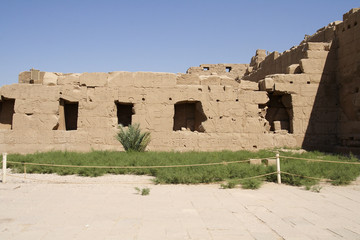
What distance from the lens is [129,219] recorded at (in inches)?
154

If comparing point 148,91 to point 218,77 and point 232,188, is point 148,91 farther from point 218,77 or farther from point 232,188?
point 232,188

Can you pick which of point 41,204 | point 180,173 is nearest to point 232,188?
point 180,173

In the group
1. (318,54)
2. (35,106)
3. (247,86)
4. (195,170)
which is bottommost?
(195,170)

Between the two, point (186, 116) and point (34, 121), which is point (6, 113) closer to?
point (34, 121)

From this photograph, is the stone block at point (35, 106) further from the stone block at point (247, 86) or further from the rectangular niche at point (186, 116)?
the stone block at point (247, 86)

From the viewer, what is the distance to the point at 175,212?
428 centimetres

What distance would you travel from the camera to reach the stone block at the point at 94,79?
11.3 m

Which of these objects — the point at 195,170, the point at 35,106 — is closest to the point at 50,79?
the point at 35,106

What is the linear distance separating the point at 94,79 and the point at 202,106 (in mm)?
4300

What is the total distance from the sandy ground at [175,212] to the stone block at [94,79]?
5.64 meters

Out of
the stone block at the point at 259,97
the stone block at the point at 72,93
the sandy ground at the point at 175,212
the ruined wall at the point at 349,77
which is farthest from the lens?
the stone block at the point at 259,97

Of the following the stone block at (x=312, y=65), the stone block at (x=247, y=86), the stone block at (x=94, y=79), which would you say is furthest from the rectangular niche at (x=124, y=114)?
→ the stone block at (x=312, y=65)

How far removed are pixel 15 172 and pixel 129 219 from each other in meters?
5.13

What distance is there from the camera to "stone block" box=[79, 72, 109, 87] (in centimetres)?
1133
